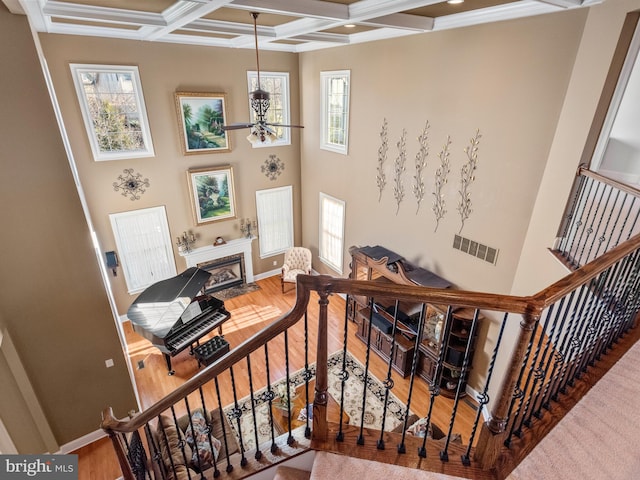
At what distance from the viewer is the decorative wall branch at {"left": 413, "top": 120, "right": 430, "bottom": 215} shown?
5.16 meters

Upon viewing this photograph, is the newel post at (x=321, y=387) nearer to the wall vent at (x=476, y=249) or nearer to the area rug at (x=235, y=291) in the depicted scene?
the wall vent at (x=476, y=249)

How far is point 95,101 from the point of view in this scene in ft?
18.7

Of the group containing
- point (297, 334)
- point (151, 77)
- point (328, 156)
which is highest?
point (151, 77)

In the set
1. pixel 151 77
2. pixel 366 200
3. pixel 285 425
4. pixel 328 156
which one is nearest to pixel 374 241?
pixel 366 200

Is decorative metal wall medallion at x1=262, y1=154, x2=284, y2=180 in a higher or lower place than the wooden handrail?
lower

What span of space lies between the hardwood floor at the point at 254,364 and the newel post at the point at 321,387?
10.5ft

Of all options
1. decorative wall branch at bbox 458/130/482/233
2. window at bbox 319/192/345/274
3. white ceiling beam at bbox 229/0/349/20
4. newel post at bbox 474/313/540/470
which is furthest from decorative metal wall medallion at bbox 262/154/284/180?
newel post at bbox 474/313/540/470

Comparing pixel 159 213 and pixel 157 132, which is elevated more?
pixel 157 132

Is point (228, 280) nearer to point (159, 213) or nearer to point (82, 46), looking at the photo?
point (159, 213)

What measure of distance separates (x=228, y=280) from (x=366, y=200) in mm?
3788

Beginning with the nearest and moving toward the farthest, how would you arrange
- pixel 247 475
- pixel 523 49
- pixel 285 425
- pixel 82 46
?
pixel 247 475 → pixel 523 49 → pixel 285 425 → pixel 82 46

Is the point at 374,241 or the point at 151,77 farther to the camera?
the point at 374,241

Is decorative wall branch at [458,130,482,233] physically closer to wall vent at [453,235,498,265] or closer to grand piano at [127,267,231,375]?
wall vent at [453,235,498,265]

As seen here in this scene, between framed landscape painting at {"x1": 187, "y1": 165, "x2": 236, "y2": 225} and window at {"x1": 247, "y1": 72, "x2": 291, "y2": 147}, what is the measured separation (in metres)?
1.05
